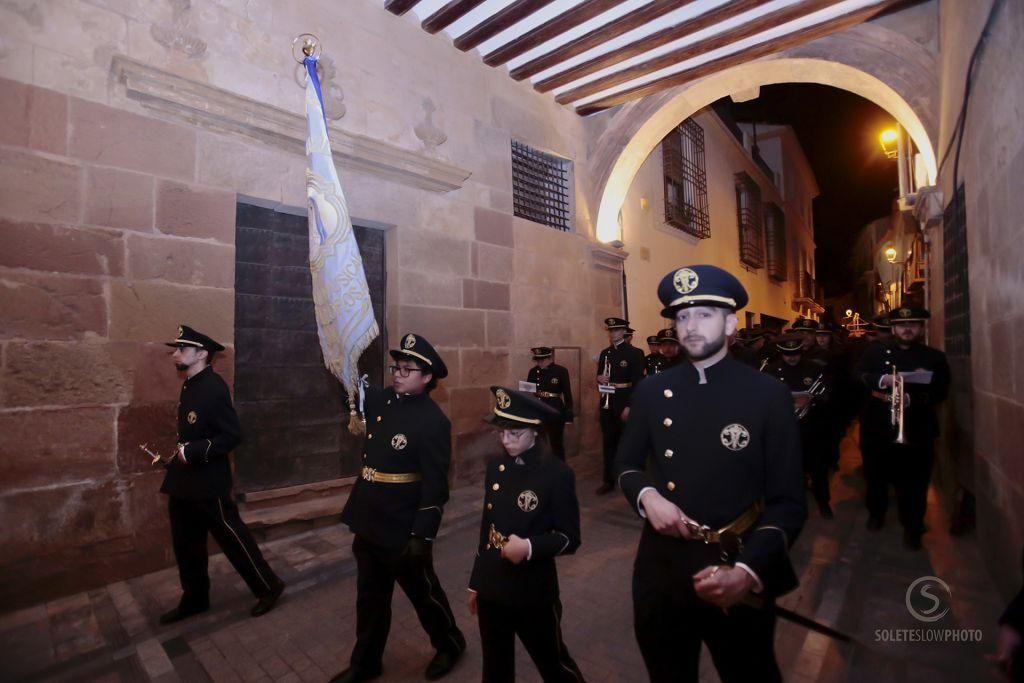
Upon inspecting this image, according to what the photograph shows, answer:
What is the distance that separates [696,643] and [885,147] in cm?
973

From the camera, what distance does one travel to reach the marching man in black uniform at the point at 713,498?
Answer: 179 centimetres

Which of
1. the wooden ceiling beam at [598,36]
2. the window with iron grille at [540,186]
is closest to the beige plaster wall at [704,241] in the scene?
the window with iron grille at [540,186]

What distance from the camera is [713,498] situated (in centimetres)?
185

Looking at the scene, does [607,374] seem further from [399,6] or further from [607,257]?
[399,6]

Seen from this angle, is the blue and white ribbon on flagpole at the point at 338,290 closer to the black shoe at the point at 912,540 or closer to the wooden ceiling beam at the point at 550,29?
the wooden ceiling beam at the point at 550,29

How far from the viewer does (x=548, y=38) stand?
21.6 ft

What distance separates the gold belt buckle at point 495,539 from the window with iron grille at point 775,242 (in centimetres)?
2075

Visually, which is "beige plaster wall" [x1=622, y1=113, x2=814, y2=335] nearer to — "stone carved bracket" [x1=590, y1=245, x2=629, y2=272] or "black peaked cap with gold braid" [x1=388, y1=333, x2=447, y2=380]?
"stone carved bracket" [x1=590, y1=245, x2=629, y2=272]

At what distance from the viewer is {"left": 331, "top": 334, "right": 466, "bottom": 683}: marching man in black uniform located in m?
2.74

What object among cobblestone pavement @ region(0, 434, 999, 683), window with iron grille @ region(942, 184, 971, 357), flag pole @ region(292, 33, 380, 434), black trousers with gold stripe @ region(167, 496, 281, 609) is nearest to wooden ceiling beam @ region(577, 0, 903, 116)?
window with iron grille @ region(942, 184, 971, 357)

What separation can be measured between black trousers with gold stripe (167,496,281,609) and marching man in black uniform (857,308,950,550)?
5172 millimetres

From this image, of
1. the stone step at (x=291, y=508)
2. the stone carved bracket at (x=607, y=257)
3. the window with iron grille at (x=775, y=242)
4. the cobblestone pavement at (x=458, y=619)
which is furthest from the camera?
the window with iron grille at (x=775, y=242)

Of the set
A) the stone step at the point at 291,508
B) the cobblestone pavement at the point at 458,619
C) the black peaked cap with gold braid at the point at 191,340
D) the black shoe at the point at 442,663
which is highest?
the black peaked cap with gold braid at the point at 191,340

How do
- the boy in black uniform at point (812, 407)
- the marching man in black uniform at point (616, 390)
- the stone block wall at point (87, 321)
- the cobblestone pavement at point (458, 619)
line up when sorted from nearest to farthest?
the cobblestone pavement at point (458, 619) → the stone block wall at point (87, 321) → the boy in black uniform at point (812, 407) → the marching man in black uniform at point (616, 390)
